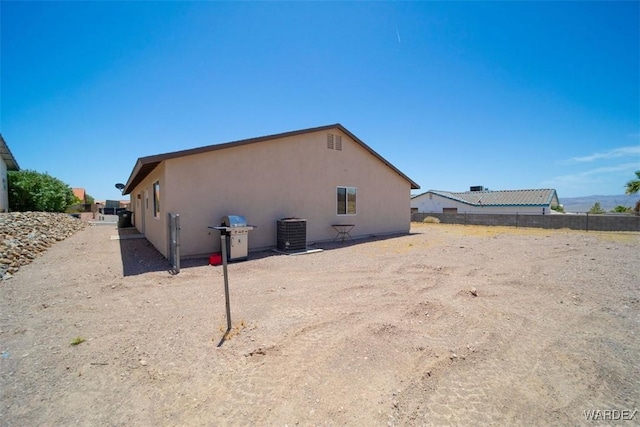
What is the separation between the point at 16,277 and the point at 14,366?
483cm

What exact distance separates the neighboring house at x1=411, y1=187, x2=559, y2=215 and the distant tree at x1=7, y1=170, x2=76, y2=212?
3170cm

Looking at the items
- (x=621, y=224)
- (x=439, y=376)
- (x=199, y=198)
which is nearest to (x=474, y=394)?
(x=439, y=376)

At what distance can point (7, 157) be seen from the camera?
1661 cm


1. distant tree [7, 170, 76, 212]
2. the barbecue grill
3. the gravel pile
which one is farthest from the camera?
distant tree [7, 170, 76, 212]

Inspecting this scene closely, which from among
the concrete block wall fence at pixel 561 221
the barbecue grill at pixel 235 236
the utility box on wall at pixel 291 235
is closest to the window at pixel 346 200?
the utility box on wall at pixel 291 235

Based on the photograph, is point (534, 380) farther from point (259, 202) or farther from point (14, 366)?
point (259, 202)

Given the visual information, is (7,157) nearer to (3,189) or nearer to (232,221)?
(3,189)

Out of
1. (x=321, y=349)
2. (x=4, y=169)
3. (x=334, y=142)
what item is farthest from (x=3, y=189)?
(x=321, y=349)

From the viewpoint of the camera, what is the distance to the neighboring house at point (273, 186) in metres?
8.30

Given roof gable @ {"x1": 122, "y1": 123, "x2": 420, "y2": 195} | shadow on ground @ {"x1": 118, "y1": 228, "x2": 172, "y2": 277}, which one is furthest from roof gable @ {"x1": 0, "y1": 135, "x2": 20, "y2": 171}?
roof gable @ {"x1": 122, "y1": 123, "x2": 420, "y2": 195}

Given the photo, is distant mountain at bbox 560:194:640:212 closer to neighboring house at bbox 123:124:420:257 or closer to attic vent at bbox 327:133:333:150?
neighboring house at bbox 123:124:420:257

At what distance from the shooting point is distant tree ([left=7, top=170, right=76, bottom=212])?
17.4 metres

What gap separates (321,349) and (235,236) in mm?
5451

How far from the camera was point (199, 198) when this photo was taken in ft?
27.8
